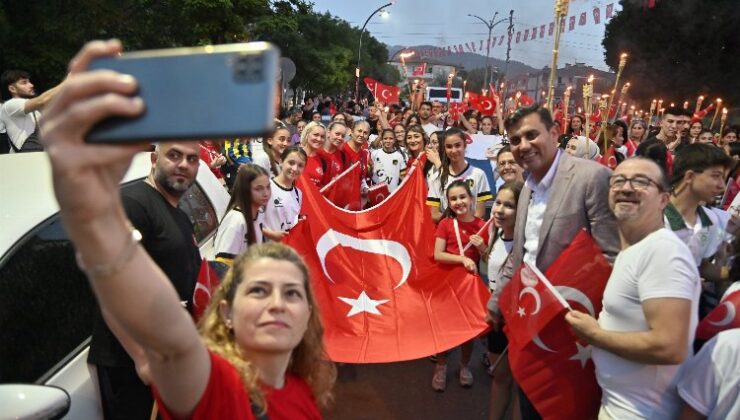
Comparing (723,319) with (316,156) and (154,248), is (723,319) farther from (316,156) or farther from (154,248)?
(316,156)

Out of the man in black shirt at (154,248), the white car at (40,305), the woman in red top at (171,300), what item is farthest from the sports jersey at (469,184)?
the woman in red top at (171,300)

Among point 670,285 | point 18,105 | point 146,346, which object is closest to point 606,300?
point 670,285

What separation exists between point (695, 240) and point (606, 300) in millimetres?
1494

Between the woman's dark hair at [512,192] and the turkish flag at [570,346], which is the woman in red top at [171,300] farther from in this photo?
the woman's dark hair at [512,192]

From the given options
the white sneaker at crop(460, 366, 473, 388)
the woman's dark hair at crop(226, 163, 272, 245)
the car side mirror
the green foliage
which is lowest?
the white sneaker at crop(460, 366, 473, 388)

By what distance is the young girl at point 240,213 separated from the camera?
3660 millimetres

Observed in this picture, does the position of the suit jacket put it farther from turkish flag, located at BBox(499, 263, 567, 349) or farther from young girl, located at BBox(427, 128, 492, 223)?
young girl, located at BBox(427, 128, 492, 223)

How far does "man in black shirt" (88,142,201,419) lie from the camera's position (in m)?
2.45

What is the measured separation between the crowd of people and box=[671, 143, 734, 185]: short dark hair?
1 cm

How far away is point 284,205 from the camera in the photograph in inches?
205

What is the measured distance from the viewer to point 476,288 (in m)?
4.60

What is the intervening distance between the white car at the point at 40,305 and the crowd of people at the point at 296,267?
0.12m

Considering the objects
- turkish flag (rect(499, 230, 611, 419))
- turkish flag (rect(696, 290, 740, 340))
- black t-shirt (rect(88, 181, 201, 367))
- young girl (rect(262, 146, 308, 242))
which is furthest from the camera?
young girl (rect(262, 146, 308, 242))

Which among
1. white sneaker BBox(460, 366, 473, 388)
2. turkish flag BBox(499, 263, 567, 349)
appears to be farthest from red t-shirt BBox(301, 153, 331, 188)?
turkish flag BBox(499, 263, 567, 349)
